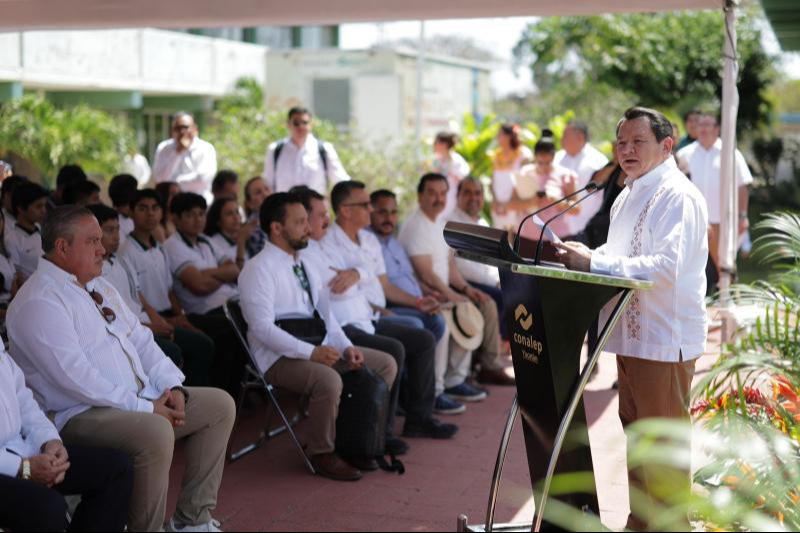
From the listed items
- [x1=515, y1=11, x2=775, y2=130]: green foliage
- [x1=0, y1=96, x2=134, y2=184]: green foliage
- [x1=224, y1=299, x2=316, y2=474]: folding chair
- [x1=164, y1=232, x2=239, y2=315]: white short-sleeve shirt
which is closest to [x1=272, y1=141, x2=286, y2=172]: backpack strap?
[x1=164, y1=232, x2=239, y2=315]: white short-sleeve shirt

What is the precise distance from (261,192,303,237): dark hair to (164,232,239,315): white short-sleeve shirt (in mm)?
1200

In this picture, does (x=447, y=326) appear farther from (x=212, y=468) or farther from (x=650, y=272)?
(x=650, y=272)

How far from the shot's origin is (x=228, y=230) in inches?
310

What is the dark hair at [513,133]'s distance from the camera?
1109 centimetres

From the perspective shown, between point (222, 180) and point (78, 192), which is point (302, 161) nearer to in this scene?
point (222, 180)

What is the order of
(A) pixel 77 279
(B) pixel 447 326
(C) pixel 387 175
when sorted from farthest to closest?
(C) pixel 387 175
(B) pixel 447 326
(A) pixel 77 279

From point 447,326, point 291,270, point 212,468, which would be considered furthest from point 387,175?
point 212,468

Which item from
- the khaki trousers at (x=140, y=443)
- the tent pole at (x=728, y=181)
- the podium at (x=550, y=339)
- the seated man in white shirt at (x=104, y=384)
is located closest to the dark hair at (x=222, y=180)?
the tent pole at (x=728, y=181)

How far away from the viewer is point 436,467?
6094 millimetres

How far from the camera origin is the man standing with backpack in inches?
390

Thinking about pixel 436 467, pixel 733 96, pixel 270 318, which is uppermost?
pixel 733 96

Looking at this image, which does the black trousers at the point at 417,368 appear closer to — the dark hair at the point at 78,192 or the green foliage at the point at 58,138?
the dark hair at the point at 78,192

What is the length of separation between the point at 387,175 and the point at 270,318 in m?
11.7

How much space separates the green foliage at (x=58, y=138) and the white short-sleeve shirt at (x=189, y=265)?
9604 mm
